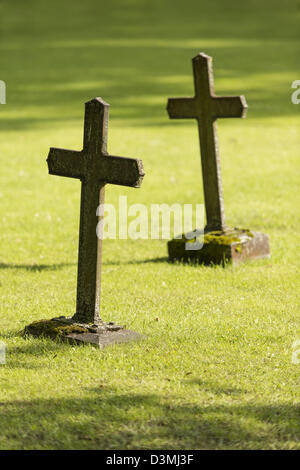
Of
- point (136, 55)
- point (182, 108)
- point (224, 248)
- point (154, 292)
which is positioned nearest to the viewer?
point (154, 292)

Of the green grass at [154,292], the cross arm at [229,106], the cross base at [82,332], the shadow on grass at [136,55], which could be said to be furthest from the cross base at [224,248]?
the shadow on grass at [136,55]

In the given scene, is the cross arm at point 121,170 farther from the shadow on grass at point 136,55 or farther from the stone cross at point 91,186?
the shadow on grass at point 136,55

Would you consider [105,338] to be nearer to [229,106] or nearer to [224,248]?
[224,248]

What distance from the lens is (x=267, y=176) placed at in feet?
49.3

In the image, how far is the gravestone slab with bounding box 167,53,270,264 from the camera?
930 cm

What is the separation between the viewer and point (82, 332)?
21.9 ft

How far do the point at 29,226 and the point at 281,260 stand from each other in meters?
3.63

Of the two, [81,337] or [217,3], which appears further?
[217,3]

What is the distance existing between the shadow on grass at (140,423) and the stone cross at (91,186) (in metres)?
1.24

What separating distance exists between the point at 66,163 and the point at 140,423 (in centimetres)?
247

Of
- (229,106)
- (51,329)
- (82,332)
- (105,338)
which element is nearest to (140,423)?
(105,338)

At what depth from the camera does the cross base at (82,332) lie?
656cm

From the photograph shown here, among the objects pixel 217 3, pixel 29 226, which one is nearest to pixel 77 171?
pixel 29 226
